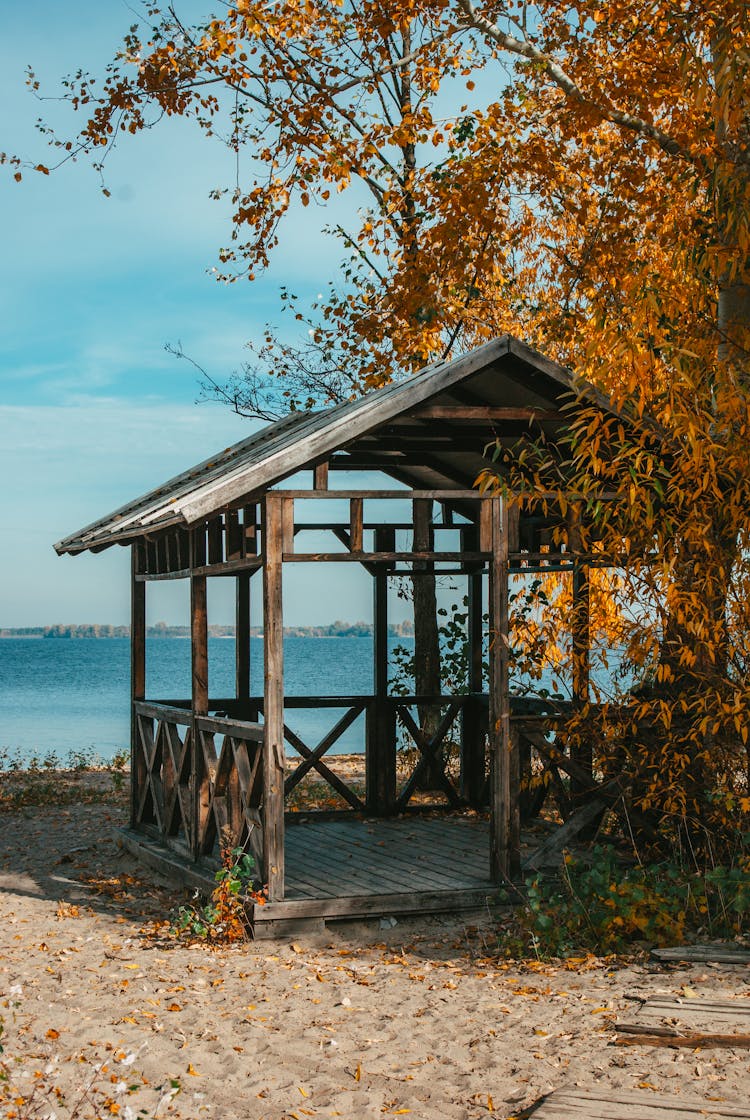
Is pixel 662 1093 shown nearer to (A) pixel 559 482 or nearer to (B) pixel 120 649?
(A) pixel 559 482

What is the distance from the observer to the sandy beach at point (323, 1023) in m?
5.38

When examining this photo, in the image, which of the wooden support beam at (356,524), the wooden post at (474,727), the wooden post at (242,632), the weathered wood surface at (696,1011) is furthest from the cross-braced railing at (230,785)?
the wooden post at (474,727)

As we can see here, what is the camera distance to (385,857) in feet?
32.1

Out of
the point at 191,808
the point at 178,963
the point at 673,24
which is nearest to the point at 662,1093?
the point at 178,963

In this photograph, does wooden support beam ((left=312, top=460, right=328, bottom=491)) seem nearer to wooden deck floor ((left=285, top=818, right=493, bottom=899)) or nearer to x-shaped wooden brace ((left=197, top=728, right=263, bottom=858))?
x-shaped wooden brace ((left=197, top=728, right=263, bottom=858))

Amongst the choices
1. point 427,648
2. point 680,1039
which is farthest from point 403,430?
point 427,648

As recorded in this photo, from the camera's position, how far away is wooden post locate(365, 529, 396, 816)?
11672 mm

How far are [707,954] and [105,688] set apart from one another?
6986 cm

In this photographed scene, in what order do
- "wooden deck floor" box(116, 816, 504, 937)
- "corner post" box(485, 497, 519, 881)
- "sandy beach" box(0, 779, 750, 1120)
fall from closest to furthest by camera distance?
1. "sandy beach" box(0, 779, 750, 1120)
2. "wooden deck floor" box(116, 816, 504, 937)
3. "corner post" box(485, 497, 519, 881)

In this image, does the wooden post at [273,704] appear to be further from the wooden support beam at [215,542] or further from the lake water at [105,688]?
the lake water at [105,688]

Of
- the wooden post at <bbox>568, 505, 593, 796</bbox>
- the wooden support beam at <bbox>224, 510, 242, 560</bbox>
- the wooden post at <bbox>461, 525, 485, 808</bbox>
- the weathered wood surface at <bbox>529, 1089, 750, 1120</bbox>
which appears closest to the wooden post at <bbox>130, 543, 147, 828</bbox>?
the wooden support beam at <bbox>224, 510, 242, 560</bbox>

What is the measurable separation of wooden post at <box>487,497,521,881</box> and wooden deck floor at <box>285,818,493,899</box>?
0.24m

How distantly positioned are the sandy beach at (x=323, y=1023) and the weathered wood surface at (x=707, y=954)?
0.12 m

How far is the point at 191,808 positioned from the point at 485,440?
3.67m
